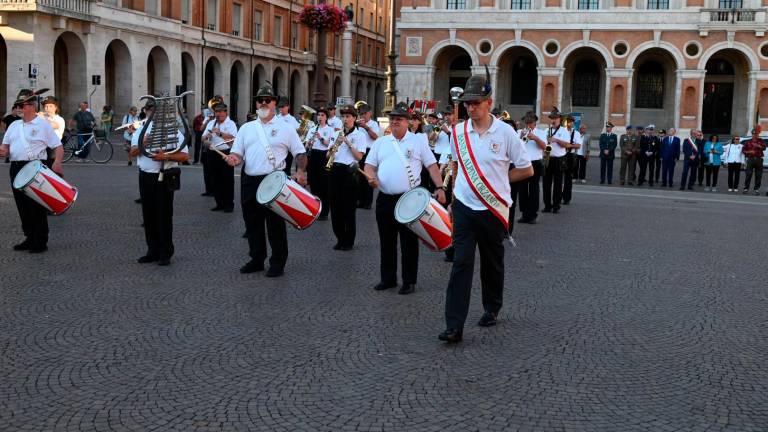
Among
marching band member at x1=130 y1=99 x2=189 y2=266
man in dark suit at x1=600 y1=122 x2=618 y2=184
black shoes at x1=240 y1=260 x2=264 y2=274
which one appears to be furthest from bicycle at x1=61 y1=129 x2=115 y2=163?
black shoes at x1=240 y1=260 x2=264 y2=274

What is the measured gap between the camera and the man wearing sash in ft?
20.1

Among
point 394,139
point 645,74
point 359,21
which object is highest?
point 359,21

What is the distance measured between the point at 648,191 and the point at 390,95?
316 inches

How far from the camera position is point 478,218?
625cm

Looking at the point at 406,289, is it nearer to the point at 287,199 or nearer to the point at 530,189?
the point at 287,199

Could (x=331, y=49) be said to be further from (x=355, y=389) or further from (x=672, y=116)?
(x=355, y=389)

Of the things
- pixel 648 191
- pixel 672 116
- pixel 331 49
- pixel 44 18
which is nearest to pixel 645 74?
pixel 672 116

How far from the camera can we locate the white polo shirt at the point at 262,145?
28.6ft

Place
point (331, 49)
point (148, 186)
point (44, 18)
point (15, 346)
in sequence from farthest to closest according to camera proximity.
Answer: point (331, 49), point (44, 18), point (148, 186), point (15, 346)

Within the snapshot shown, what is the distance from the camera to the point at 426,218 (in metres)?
7.40

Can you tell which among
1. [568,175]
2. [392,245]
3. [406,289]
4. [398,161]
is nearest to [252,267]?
[392,245]

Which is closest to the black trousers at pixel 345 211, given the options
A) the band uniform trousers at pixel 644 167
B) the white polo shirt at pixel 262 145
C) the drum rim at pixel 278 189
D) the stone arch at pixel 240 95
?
the white polo shirt at pixel 262 145

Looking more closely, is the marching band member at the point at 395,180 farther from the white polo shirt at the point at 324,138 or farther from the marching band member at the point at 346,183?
the white polo shirt at the point at 324,138

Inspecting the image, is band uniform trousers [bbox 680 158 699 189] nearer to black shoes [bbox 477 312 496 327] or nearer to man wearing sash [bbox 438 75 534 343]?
black shoes [bbox 477 312 496 327]
